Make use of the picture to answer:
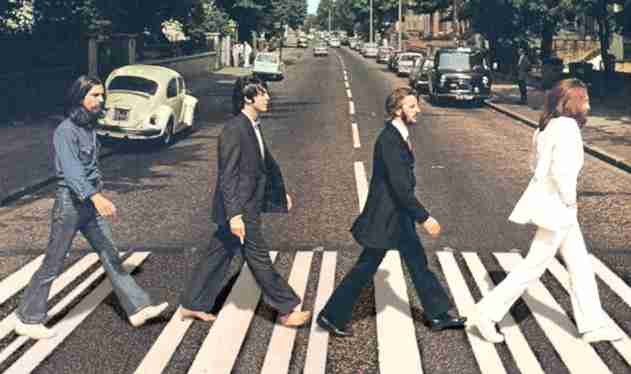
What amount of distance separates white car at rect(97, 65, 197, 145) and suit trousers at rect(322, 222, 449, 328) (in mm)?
11712

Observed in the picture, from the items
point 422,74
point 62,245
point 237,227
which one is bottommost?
point 62,245

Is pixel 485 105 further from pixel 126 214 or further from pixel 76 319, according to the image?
pixel 76 319

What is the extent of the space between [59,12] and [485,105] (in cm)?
1466

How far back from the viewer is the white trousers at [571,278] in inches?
239

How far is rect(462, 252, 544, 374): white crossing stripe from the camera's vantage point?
5.64 meters

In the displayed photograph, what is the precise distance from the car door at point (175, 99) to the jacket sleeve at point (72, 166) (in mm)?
12460

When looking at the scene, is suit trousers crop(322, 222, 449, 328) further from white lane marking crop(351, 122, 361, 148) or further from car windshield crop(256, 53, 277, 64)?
car windshield crop(256, 53, 277, 64)

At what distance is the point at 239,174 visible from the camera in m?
6.06

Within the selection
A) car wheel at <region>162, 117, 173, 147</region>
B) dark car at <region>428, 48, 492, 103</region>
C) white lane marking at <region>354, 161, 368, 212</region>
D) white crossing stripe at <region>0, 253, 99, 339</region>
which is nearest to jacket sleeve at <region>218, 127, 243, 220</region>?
white crossing stripe at <region>0, 253, 99, 339</region>

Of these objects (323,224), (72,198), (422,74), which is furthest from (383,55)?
(72,198)

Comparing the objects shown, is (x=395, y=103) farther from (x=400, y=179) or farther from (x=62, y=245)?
(x=62, y=245)

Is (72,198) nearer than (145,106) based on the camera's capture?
Yes

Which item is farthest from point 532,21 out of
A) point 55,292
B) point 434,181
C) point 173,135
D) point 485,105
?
point 55,292

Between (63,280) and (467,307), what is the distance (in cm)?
367
